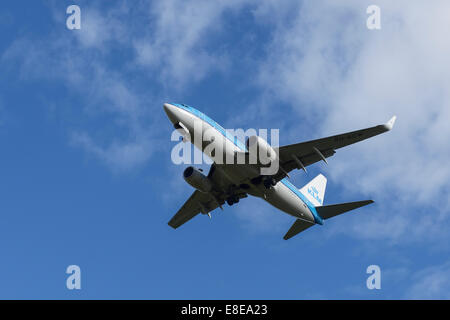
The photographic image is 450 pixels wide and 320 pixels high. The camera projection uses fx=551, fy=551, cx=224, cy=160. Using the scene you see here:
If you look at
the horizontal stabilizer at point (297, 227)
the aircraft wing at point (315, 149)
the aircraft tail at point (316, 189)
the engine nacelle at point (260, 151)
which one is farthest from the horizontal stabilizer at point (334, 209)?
the engine nacelle at point (260, 151)

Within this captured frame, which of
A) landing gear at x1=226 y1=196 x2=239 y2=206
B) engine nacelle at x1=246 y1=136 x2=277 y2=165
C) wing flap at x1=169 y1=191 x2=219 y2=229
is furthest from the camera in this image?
wing flap at x1=169 y1=191 x2=219 y2=229

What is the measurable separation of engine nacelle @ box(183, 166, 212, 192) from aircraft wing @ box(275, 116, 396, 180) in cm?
601

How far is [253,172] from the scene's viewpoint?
41594 millimetres

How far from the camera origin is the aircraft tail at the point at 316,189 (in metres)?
51.2

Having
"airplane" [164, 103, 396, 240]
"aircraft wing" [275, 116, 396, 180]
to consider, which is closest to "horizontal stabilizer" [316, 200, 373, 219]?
"airplane" [164, 103, 396, 240]

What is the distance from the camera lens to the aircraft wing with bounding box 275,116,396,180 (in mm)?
38562

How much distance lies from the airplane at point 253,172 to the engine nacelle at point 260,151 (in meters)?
0.07

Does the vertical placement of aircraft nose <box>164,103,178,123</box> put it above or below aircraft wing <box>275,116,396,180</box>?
above

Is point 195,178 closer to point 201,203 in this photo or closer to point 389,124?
point 201,203

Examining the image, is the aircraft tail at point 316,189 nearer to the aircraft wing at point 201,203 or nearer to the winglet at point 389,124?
the aircraft wing at point 201,203

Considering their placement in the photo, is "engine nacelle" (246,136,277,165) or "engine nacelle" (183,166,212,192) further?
"engine nacelle" (183,166,212,192)

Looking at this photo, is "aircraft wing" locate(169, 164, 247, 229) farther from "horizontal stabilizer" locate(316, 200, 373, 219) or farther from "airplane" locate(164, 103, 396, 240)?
"horizontal stabilizer" locate(316, 200, 373, 219)

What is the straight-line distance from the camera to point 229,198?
4678 centimetres

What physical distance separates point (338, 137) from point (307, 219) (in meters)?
10.4
